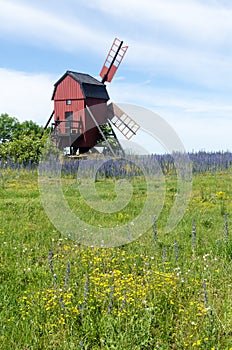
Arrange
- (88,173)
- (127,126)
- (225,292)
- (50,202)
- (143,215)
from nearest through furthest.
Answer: (225,292), (143,215), (50,202), (88,173), (127,126)

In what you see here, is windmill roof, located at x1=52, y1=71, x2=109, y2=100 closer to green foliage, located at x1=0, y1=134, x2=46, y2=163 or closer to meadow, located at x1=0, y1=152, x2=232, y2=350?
green foliage, located at x1=0, y1=134, x2=46, y2=163

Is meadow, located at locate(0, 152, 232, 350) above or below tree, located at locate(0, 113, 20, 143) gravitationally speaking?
below

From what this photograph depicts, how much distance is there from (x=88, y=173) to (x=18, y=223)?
9614 millimetres

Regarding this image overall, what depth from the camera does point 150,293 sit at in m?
4.41

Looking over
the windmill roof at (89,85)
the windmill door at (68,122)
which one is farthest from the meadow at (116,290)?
the windmill roof at (89,85)

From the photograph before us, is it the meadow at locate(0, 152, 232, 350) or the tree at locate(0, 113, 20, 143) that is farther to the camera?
the tree at locate(0, 113, 20, 143)

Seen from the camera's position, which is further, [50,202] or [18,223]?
[50,202]

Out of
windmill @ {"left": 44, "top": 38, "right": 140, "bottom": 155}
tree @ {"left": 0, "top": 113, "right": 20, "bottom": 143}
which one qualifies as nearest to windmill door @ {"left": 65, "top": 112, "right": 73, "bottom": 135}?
windmill @ {"left": 44, "top": 38, "right": 140, "bottom": 155}

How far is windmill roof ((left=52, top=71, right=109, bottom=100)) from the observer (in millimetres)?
27103

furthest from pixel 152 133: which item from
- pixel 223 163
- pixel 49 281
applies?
pixel 223 163

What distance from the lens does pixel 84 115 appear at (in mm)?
27203

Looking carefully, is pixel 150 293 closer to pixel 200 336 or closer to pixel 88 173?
pixel 200 336

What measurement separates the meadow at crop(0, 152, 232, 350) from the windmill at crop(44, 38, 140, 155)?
64.7 ft

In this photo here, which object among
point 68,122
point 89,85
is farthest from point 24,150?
point 89,85
